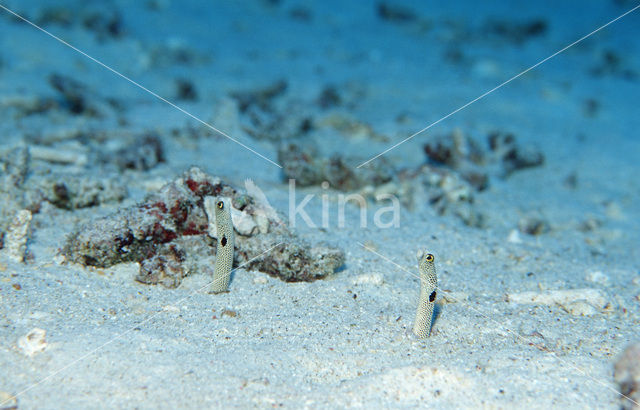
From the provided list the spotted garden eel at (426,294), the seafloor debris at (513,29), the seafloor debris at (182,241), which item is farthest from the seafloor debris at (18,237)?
the seafloor debris at (513,29)

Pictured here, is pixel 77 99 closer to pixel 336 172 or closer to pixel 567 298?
pixel 336 172

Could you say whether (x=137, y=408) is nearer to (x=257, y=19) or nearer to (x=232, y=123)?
(x=232, y=123)

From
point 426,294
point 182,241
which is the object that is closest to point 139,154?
point 182,241

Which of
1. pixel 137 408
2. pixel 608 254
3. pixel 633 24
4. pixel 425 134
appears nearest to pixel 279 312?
pixel 137 408

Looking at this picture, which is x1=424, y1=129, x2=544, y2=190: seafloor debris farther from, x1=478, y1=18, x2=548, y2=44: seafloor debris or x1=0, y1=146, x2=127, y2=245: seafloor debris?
x1=478, y1=18, x2=548, y2=44: seafloor debris

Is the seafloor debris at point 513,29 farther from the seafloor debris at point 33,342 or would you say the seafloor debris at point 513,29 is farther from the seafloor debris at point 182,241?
the seafloor debris at point 33,342
